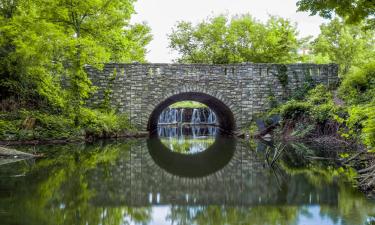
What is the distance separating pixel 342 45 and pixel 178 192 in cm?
2442

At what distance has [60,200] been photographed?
5.34 metres

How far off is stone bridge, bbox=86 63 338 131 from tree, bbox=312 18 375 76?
9749mm

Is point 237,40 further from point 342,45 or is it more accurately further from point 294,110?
point 294,110

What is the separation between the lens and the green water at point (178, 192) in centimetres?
454

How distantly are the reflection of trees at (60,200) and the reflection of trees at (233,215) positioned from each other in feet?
1.39

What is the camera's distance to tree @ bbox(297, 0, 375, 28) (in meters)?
6.95

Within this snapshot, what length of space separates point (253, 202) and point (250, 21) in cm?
2237

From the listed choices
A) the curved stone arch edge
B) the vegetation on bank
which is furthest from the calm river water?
the curved stone arch edge

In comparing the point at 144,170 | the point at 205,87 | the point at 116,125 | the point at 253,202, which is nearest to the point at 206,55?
the point at 205,87

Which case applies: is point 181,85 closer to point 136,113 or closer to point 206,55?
point 136,113

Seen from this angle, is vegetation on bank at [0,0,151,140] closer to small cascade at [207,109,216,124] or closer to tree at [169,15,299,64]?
tree at [169,15,299,64]

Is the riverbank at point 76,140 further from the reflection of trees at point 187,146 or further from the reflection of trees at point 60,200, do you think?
the reflection of trees at point 60,200

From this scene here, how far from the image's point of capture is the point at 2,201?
5184mm

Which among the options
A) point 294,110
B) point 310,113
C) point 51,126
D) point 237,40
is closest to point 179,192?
point 51,126
